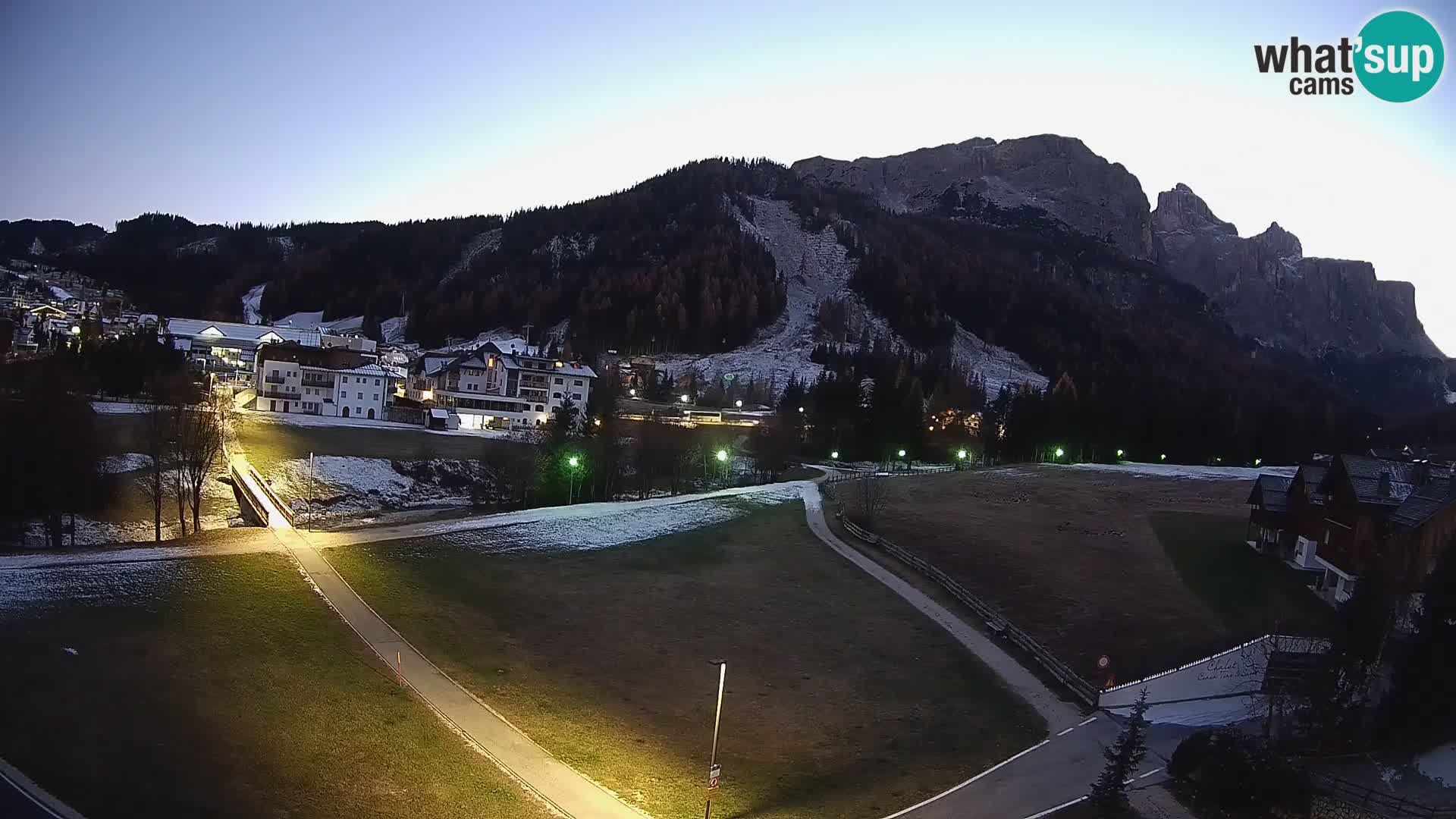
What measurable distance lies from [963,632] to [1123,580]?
40.1 ft

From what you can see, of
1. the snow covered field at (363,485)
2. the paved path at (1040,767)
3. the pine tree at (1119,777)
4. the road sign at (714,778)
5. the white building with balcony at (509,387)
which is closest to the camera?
the pine tree at (1119,777)

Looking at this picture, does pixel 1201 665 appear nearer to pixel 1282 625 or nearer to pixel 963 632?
pixel 1282 625

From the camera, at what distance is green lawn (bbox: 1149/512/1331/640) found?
37.8 m

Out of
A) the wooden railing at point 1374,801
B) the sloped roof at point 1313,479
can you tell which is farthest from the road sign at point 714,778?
the sloped roof at point 1313,479

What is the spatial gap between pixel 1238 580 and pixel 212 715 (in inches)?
1862

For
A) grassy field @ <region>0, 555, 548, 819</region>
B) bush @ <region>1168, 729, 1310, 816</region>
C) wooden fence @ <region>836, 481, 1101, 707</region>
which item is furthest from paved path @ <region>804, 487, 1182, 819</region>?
grassy field @ <region>0, 555, 548, 819</region>

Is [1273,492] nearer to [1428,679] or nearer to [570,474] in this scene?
[1428,679]

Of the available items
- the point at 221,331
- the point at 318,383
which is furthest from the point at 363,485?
the point at 221,331

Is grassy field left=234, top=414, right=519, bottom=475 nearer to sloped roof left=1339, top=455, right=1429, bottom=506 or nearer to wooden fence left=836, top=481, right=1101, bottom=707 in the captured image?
wooden fence left=836, top=481, right=1101, bottom=707

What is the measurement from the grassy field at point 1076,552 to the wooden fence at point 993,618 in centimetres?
71

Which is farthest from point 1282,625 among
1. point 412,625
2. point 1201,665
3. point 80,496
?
point 80,496

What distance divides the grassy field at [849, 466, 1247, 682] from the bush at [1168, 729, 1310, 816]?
9.74m

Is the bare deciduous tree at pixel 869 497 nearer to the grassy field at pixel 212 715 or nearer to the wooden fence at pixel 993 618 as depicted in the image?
the wooden fence at pixel 993 618

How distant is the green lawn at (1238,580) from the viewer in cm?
3775
